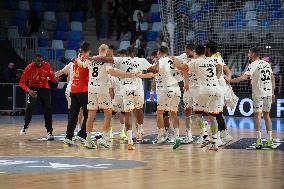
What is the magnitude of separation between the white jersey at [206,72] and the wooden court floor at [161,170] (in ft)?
4.43

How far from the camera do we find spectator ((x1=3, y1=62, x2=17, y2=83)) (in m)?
26.9

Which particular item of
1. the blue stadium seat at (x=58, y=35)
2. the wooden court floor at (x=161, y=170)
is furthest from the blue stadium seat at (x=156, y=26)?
the wooden court floor at (x=161, y=170)

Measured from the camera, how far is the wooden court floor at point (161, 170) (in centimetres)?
919

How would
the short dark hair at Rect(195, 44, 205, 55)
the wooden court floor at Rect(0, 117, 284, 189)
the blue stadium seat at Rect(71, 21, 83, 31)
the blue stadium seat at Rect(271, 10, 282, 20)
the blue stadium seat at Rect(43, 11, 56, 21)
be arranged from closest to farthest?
the wooden court floor at Rect(0, 117, 284, 189)
the short dark hair at Rect(195, 44, 205, 55)
the blue stadium seat at Rect(271, 10, 282, 20)
the blue stadium seat at Rect(43, 11, 56, 21)
the blue stadium seat at Rect(71, 21, 83, 31)

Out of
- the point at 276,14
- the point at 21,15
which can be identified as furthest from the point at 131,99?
the point at 21,15

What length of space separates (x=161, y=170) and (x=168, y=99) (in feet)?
14.5

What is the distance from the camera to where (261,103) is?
14.6 metres

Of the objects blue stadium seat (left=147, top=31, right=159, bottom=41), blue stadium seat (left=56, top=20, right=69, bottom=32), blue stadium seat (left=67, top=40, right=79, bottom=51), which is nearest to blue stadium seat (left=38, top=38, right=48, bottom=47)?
blue stadium seat (left=67, top=40, right=79, bottom=51)

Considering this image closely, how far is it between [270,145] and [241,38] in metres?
11.9

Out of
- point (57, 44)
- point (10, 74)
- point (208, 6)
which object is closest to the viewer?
point (208, 6)

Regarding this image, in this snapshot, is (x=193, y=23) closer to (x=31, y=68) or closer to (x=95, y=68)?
(x=31, y=68)

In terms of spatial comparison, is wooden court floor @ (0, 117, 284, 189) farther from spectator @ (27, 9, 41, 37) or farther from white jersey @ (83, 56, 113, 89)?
spectator @ (27, 9, 41, 37)

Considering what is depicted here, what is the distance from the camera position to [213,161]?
12.0 m

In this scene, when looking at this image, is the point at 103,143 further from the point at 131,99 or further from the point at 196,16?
the point at 196,16
